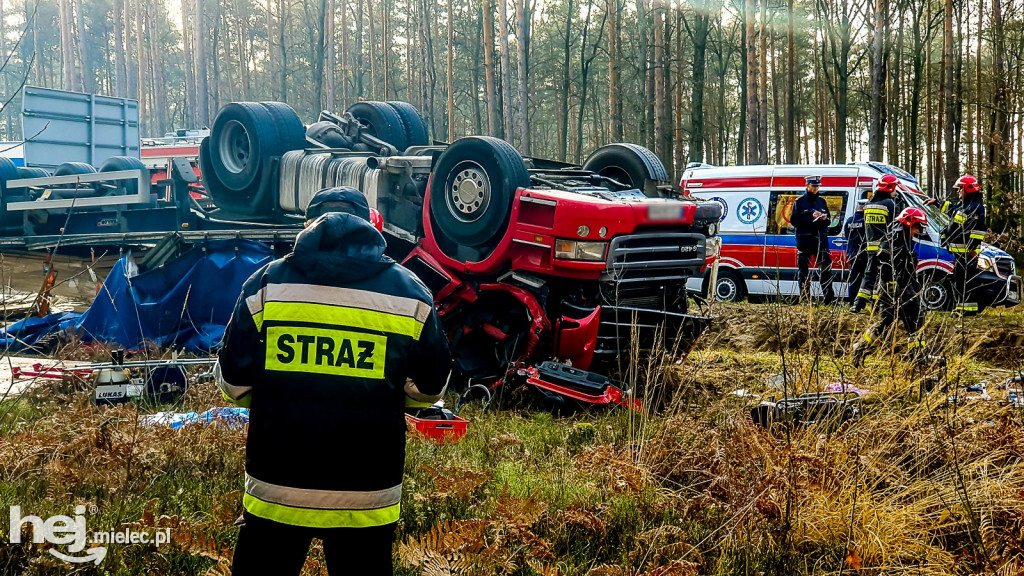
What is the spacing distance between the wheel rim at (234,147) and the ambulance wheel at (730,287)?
6.88m

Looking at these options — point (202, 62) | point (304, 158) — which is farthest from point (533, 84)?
point (304, 158)

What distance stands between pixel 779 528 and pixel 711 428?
1.13m

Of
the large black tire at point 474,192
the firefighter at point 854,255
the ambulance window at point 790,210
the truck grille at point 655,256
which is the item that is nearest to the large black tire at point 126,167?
the large black tire at point 474,192

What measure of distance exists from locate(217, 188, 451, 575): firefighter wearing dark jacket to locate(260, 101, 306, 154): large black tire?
589cm

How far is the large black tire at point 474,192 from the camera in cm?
607

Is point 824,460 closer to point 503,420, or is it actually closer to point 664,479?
point 664,479

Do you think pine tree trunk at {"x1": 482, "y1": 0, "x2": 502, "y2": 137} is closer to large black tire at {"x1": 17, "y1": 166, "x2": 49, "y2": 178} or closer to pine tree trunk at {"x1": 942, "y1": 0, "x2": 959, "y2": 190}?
pine tree trunk at {"x1": 942, "y1": 0, "x2": 959, "y2": 190}

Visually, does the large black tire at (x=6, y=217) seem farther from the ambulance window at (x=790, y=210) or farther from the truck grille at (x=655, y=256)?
the ambulance window at (x=790, y=210)

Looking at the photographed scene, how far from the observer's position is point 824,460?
3.75 metres

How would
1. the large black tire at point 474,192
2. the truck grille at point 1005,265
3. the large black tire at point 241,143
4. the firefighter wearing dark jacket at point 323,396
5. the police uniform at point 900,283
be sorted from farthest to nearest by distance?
the truck grille at point 1005,265, the large black tire at point 241,143, the police uniform at point 900,283, the large black tire at point 474,192, the firefighter wearing dark jacket at point 323,396

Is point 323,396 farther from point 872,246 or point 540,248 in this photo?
point 872,246

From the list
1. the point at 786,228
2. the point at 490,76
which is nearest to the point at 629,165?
the point at 786,228

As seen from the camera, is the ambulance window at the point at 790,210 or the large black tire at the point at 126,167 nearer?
the large black tire at the point at 126,167

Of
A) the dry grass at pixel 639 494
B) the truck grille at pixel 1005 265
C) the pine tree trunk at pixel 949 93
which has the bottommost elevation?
the dry grass at pixel 639 494
